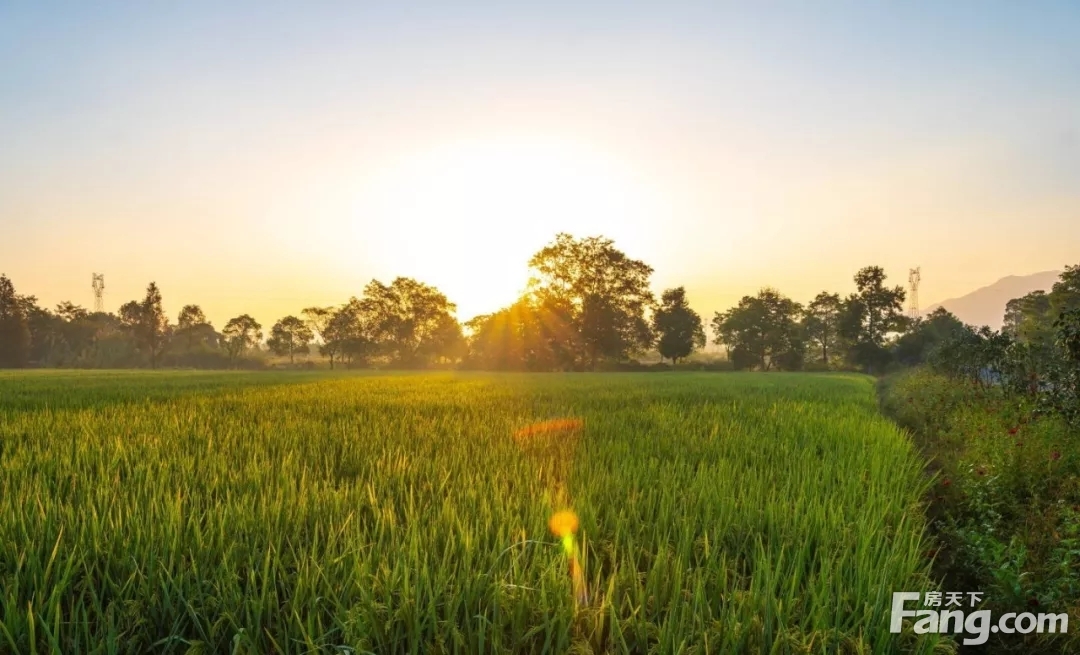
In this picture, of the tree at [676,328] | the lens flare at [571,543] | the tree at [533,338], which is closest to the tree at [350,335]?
the tree at [533,338]

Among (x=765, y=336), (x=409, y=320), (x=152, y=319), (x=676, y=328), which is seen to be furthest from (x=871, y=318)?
(x=152, y=319)

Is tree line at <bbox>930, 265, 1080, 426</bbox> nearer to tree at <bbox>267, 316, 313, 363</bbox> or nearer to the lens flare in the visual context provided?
the lens flare

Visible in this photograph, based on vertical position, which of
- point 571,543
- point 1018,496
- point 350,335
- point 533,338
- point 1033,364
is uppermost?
point 350,335

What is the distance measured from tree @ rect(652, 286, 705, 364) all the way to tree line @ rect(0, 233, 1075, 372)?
0.15m

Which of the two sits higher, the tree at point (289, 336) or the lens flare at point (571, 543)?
the tree at point (289, 336)

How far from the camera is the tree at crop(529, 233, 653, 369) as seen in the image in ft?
181

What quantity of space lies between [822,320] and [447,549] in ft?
288

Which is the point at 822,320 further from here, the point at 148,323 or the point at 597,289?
the point at 148,323

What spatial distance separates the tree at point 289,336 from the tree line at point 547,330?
165 mm

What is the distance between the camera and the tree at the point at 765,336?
69.1 meters

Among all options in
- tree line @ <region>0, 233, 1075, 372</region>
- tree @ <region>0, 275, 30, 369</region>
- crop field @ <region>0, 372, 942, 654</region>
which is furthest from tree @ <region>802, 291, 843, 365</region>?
tree @ <region>0, 275, 30, 369</region>

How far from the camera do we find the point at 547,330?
56812mm

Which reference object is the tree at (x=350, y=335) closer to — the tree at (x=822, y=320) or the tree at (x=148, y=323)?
the tree at (x=148, y=323)

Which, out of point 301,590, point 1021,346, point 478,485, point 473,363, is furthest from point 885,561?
point 473,363
